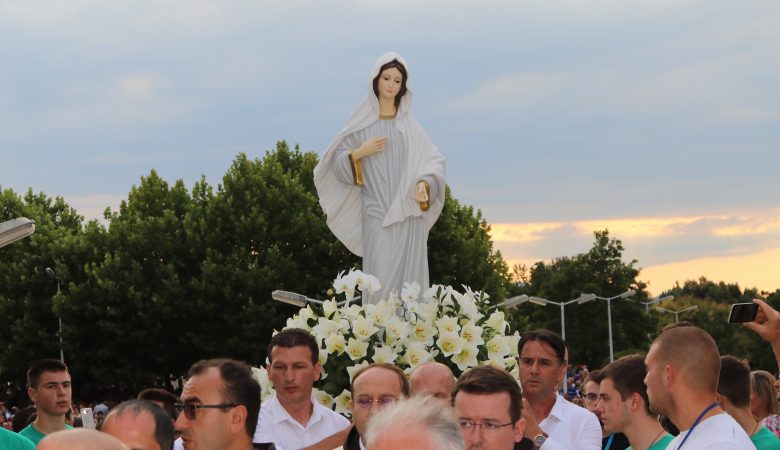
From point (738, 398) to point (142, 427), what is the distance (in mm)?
3637

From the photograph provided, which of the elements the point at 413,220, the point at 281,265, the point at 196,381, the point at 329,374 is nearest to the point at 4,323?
the point at 281,265

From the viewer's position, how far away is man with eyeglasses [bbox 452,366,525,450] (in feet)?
16.7

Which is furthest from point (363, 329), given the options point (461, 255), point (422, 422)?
point (461, 255)

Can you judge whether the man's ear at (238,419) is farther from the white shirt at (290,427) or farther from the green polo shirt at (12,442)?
the white shirt at (290,427)

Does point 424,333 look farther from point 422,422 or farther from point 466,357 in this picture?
point 422,422

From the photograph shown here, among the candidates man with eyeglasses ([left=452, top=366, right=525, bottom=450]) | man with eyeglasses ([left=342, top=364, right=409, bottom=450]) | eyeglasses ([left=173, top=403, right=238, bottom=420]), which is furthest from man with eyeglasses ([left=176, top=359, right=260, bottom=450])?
man with eyeglasses ([left=452, top=366, right=525, bottom=450])

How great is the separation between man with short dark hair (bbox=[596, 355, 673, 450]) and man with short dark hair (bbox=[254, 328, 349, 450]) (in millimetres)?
1615

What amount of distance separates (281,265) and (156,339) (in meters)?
5.12

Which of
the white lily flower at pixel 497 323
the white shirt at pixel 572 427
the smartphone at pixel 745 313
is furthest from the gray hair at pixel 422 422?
the white lily flower at pixel 497 323

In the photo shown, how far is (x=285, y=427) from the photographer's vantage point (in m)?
7.49

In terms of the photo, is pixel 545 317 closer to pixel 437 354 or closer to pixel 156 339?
pixel 156 339

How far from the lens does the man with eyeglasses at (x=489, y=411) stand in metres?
5.08

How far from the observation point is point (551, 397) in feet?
24.5

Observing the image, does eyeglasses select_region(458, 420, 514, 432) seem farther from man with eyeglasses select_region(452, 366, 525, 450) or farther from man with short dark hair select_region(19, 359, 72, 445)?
man with short dark hair select_region(19, 359, 72, 445)
